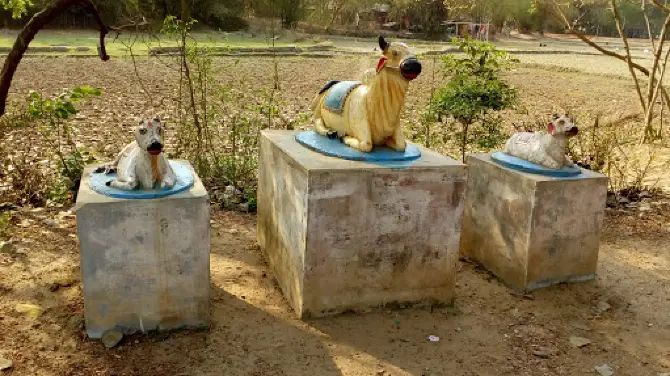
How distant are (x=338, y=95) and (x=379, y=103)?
0.49 metres

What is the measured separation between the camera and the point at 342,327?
13.0ft

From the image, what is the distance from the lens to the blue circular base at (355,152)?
4.06m

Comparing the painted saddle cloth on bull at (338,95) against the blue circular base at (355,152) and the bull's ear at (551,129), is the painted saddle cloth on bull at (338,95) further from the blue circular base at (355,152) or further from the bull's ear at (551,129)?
the bull's ear at (551,129)

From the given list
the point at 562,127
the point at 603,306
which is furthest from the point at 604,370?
the point at 562,127

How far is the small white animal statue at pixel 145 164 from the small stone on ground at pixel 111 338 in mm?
856

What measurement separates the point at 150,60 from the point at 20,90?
7.20 metres

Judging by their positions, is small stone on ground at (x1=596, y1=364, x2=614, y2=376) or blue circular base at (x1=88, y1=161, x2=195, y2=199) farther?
small stone on ground at (x1=596, y1=364, x2=614, y2=376)

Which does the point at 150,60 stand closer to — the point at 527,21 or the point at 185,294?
the point at 185,294

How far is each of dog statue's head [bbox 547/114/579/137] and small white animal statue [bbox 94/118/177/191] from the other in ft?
9.06

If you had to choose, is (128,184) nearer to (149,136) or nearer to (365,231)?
(149,136)

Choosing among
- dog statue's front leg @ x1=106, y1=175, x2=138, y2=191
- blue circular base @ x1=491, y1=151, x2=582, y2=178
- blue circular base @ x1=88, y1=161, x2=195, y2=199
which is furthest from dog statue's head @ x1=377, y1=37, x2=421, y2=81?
dog statue's front leg @ x1=106, y1=175, x2=138, y2=191

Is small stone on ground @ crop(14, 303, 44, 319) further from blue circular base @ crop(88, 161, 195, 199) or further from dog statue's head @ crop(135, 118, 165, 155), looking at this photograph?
dog statue's head @ crop(135, 118, 165, 155)

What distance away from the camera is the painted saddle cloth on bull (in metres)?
4.47

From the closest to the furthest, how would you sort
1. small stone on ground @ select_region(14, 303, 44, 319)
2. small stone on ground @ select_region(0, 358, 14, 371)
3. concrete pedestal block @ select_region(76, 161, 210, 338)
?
small stone on ground @ select_region(0, 358, 14, 371) < concrete pedestal block @ select_region(76, 161, 210, 338) < small stone on ground @ select_region(14, 303, 44, 319)
